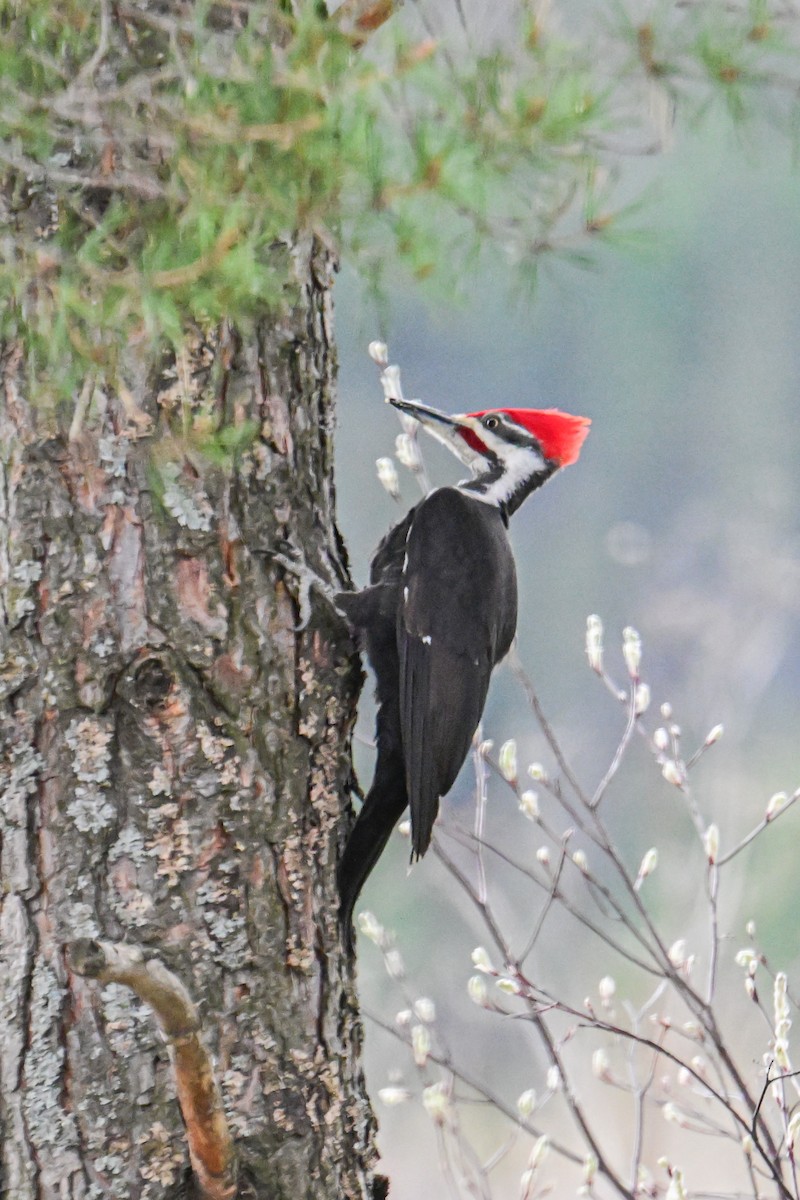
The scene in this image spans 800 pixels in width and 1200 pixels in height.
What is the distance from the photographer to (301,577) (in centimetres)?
150

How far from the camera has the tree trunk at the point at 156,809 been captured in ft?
4.36

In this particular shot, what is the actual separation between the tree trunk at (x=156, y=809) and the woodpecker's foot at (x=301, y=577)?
0.01 metres

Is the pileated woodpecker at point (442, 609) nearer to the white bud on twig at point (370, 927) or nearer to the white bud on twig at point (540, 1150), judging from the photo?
the white bud on twig at point (370, 927)

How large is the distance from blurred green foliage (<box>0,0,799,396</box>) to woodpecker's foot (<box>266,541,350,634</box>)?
0.66 meters

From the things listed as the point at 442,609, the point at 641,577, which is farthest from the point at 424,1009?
the point at 641,577

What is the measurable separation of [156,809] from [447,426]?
1091 mm

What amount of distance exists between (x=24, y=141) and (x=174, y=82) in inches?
6.3

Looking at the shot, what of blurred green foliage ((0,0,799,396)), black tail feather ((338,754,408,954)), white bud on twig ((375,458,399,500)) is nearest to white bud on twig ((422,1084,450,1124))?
black tail feather ((338,754,408,954))

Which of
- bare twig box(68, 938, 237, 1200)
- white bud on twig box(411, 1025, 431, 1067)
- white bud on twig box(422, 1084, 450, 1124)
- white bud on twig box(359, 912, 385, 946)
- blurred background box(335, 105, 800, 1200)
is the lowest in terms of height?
bare twig box(68, 938, 237, 1200)

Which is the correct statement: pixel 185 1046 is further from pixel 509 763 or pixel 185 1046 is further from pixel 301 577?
pixel 509 763

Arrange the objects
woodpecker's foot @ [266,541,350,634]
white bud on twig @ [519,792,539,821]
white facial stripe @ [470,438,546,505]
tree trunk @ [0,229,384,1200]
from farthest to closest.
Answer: white facial stripe @ [470,438,546,505], white bud on twig @ [519,792,539,821], woodpecker's foot @ [266,541,350,634], tree trunk @ [0,229,384,1200]

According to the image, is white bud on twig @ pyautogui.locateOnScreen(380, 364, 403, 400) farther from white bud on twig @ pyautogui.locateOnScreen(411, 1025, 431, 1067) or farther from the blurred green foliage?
the blurred green foliage

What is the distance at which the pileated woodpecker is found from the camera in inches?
69.3

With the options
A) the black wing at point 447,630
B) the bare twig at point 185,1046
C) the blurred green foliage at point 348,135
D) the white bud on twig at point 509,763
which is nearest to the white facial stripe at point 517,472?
the black wing at point 447,630
